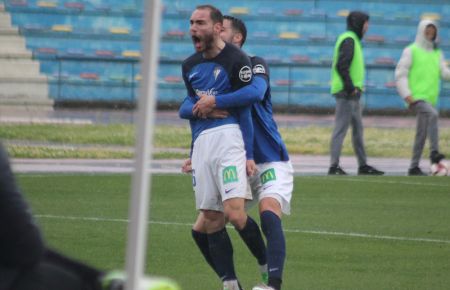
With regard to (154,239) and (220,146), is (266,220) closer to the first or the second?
(220,146)

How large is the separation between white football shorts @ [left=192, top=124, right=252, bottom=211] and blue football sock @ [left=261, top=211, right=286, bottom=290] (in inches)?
8.8

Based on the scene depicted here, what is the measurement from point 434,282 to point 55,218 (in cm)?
476

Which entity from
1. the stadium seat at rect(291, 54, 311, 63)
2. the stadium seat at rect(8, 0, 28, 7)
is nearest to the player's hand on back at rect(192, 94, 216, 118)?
the stadium seat at rect(291, 54, 311, 63)

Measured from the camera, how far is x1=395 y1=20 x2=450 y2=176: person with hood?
62.5 feet

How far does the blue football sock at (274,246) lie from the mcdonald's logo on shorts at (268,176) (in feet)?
0.84

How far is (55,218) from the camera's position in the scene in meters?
13.4

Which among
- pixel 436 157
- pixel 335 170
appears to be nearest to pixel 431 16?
pixel 436 157

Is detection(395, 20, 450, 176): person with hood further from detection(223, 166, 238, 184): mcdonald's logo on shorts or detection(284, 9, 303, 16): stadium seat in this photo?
detection(284, 9, 303, 16): stadium seat

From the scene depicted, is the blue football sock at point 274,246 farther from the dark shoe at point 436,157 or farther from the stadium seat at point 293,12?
the stadium seat at point 293,12

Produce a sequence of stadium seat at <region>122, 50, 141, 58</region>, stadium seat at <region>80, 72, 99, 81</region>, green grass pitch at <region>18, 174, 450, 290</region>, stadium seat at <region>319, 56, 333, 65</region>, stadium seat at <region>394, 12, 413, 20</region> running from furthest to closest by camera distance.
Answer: stadium seat at <region>394, 12, 413, 20</region>, stadium seat at <region>319, 56, 333, 65</region>, stadium seat at <region>122, 50, 141, 58</region>, stadium seat at <region>80, 72, 99, 81</region>, green grass pitch at <region>18, 174, 450, 290</region>

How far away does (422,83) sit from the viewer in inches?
762

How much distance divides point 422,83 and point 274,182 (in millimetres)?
10442

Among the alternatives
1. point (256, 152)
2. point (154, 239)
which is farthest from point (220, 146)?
point (154, 239)

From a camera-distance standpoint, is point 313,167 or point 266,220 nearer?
point 266,220
